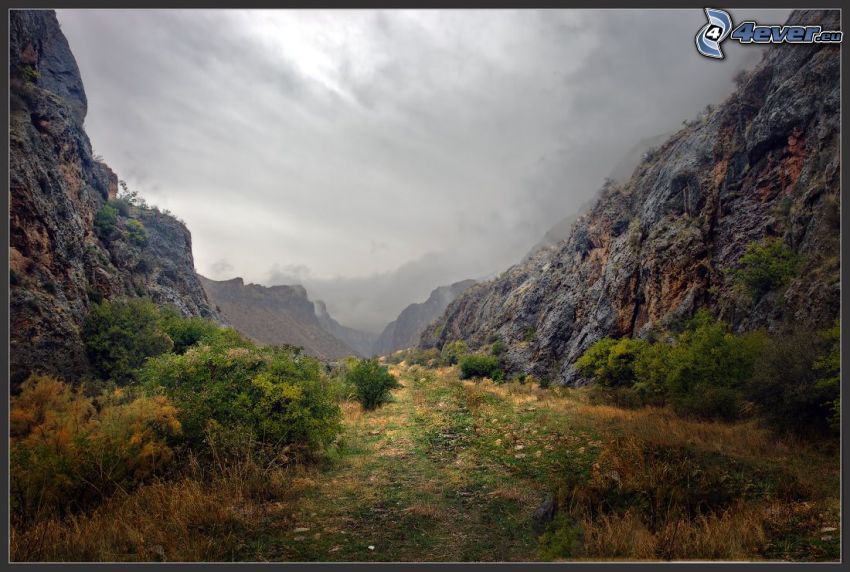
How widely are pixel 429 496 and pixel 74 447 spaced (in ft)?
20.6

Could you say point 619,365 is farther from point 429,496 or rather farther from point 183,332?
point 183,332

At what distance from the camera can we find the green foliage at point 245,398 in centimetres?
809

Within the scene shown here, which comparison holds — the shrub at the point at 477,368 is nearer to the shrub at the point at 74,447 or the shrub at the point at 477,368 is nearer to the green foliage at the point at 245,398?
the green foliage at the point at 245,398

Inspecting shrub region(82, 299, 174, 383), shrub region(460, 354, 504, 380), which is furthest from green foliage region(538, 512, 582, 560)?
shrub region(460, 354, 504, 380)

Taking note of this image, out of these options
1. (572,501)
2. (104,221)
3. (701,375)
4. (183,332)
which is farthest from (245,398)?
(104,221)

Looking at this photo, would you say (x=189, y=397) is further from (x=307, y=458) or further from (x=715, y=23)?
(x=715, y=23)

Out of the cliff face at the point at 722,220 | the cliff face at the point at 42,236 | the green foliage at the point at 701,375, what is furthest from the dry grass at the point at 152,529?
the cliff face at the point at 722,220

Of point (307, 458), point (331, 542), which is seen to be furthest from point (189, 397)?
point (331, 542)

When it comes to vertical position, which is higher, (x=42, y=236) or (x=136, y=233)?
(x=136, y=233)

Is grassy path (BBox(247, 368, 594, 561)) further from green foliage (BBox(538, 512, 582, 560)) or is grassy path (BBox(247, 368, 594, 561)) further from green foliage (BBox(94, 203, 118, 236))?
green foliage (BBox(94, 203, 118, 236))

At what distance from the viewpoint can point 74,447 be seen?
608 cm

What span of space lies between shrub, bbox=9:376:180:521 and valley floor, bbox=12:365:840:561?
478 mm

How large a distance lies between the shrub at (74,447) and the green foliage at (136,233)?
63.5 meters

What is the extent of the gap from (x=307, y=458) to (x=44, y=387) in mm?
5417
